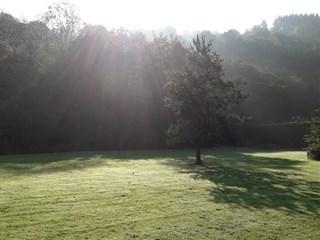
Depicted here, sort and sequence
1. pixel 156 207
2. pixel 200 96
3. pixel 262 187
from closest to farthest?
pixel 156 207 < pixel 262 187 < pixel 200 96

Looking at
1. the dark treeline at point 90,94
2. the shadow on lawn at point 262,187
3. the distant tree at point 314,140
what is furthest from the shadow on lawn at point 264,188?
the dark treeline at point 90,94

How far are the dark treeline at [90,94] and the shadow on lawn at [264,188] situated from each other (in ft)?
43.1

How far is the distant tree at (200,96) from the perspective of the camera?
79.8 feet

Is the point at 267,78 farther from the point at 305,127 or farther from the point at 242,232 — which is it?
the point at 242,232

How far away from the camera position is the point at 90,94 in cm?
4506

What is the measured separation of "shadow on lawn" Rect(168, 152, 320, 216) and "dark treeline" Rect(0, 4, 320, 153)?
13139 millimetres

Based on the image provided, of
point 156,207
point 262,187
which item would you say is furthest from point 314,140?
point 156,207

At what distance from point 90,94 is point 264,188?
3287 centimetres

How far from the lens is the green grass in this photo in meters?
8.85

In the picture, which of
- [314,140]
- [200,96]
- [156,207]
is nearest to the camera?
[156,207]

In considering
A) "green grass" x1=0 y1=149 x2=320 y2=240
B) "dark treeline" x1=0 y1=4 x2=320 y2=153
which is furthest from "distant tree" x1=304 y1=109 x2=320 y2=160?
"green grass" x1=0 y1=149 x2=320 y2=240

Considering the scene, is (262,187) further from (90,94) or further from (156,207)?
(90,94)

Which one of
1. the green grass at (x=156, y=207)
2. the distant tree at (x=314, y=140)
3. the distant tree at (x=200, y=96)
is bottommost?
the green grass at (x=156, y=207)

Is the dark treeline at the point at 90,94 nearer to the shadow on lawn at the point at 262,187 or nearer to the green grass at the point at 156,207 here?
the shadow on lawn at the point at 262,187
